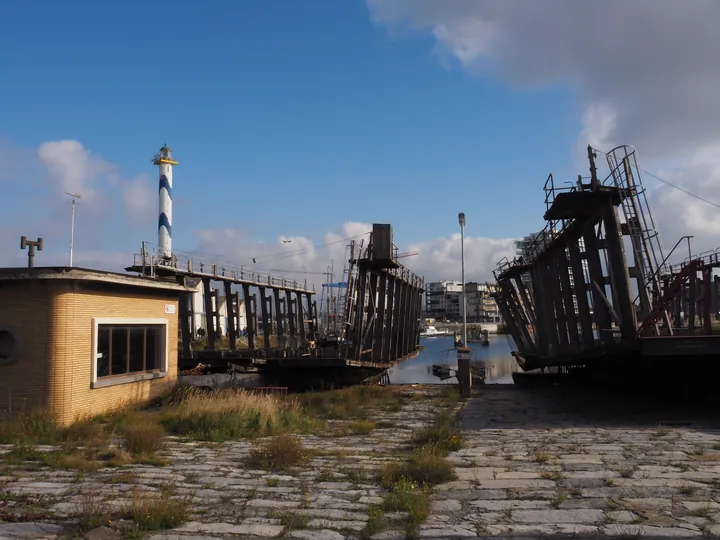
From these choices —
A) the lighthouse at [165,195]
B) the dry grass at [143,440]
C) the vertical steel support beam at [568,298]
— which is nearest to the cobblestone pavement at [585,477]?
the vertical steel support beam at [568,298]

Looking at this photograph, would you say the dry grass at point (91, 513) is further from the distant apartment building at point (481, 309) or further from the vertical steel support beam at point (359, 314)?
the distant apartment building at point (481, 309)

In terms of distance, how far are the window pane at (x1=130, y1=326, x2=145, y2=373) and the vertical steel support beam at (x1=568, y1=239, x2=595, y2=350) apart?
12.1 metres

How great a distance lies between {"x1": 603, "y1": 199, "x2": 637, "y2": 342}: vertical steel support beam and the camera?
1456cm

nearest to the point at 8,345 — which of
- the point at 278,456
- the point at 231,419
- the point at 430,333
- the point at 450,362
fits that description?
the point at 231,419

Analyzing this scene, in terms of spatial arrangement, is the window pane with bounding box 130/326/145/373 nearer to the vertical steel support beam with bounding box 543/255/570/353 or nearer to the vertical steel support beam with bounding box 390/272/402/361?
the vertical steel support beam with bounding box 543/255/570/353

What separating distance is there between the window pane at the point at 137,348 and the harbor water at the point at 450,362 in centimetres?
1525

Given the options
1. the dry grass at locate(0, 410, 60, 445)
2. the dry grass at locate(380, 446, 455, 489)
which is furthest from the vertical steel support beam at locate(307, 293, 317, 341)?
the dry grass at locate(380, 446, 455, 489)

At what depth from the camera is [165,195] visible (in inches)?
2474

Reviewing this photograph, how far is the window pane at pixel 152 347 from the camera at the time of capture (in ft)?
52.0

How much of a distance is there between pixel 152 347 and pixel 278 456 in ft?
27.6

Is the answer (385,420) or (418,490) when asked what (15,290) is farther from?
(418,490)

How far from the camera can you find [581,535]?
582 cm

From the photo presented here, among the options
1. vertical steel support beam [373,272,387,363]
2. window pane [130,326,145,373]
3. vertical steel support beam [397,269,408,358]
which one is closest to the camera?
window pane [130,326,145,373]

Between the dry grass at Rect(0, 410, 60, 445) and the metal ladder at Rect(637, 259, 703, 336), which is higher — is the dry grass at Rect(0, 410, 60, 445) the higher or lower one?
the lower one
